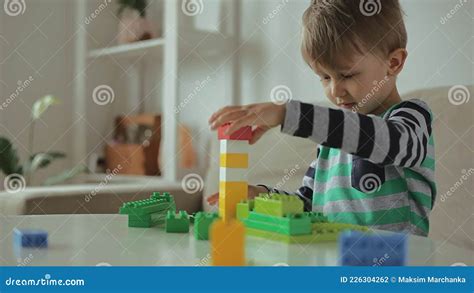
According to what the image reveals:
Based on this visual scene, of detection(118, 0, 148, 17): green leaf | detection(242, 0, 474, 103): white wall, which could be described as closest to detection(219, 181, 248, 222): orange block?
detection(242, 0, 474, 103): white wall

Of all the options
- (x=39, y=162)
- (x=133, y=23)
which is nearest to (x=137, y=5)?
(x=133, y=23)

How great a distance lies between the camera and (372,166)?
902 millimetres

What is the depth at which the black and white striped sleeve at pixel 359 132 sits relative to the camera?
66 cm

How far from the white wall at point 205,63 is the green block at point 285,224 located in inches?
36.9

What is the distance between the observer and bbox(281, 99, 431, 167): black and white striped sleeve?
661 millimetres

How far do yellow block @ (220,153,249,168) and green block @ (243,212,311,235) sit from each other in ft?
0.21

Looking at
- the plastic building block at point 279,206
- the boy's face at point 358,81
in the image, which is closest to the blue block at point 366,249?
the plastic building block at point 279,206

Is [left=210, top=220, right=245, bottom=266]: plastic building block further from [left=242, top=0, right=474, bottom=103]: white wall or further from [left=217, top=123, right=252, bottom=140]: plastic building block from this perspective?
[left=242, top=0, right=474, bottom=103]: white wall

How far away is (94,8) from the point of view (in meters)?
2.70

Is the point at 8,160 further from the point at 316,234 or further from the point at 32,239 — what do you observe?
the point at 316,234

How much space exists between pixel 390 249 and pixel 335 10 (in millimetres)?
508

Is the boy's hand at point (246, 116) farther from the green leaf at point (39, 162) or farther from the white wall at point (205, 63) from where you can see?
the green leaf at point (39, 162)

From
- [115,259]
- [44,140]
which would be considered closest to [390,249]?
[115,259]

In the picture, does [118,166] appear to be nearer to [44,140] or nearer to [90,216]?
[44,140]
